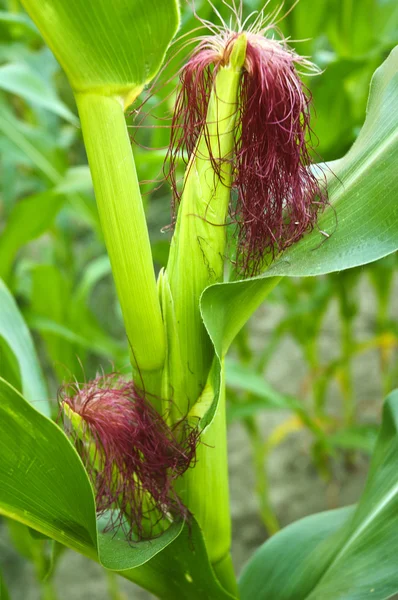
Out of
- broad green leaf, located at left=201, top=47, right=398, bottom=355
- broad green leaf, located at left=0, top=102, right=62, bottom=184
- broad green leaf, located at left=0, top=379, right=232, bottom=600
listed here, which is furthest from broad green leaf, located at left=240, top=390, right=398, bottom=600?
broad green leaf, located at left=0, top=102, right=62, bottom=184

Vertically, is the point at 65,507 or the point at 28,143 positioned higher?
the point at 28,143

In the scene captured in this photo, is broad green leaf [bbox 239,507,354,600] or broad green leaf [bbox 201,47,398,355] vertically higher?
broad green leaf [bbox 201,47,398,355]

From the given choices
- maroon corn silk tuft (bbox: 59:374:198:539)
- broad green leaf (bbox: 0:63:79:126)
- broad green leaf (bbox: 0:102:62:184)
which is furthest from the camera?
broad green leaf (bbox: 0:102:62:184)

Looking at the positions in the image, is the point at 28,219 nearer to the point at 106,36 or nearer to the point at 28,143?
the point at 28,143

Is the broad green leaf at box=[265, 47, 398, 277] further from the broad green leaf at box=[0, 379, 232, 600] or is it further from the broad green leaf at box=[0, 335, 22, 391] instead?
the broad green leaf at box=[0, 335, 22, 391]

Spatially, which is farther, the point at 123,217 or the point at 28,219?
the point at 28,219

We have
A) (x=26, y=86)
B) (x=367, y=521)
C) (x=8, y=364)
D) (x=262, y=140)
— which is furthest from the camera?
(x=26, y=86)

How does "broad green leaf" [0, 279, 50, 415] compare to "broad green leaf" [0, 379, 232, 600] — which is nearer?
"broad green leaf" [0, 379, 232, 600]

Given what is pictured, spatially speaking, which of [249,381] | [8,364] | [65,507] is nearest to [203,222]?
[65,507]

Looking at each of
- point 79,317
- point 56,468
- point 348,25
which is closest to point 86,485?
point 56,468
